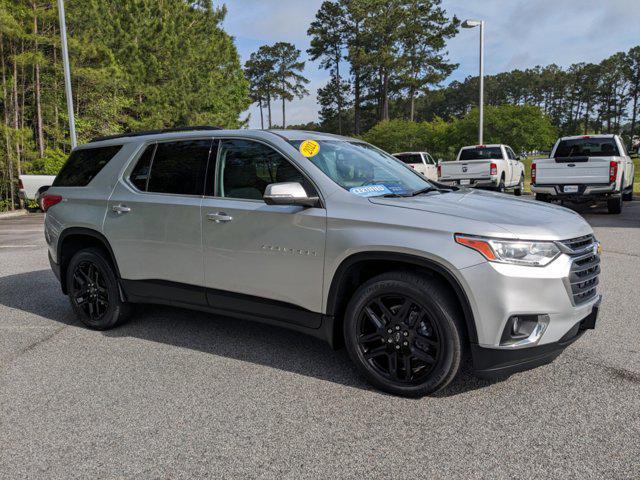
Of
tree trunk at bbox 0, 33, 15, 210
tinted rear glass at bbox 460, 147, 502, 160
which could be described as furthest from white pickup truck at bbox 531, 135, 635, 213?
tree trunk at bbox 0, 33, 15, 210

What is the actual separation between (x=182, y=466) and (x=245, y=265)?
1563mm

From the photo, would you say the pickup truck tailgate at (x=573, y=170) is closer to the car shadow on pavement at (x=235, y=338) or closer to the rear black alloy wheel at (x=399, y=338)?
the car shadow on pavement at (x=235, y=338)

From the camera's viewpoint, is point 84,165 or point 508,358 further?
point 84,165

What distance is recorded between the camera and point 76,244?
203 inches

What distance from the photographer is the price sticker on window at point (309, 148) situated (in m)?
3.89

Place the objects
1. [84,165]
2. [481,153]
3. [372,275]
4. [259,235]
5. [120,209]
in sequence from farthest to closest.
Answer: [481,153] → [84,165] → [120,209] → [259,235] → [372,275]

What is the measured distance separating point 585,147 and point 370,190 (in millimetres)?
12268

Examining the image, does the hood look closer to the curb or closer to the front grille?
the front grille

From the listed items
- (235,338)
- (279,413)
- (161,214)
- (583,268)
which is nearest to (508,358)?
(583,268)

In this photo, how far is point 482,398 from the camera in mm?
3348

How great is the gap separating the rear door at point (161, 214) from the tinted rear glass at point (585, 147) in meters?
12.0

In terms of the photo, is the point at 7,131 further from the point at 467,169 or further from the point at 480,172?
the point at 480,172

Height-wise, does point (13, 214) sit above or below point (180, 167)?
below

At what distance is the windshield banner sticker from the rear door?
1.31m
